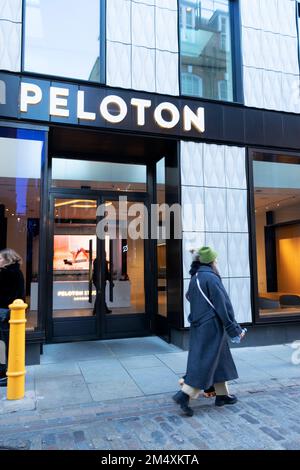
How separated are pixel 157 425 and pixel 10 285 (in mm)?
2800

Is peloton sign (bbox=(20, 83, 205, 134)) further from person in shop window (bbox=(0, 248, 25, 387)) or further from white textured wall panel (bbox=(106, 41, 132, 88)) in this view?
person in shop window (bbox=(0, 248, 25, 387))

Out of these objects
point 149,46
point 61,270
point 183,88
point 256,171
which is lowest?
point 61,270

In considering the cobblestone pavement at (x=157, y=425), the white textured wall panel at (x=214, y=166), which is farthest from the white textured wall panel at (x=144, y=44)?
the cobblestone pavement at (x=157, y=425)

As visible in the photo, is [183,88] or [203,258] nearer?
[203,258]

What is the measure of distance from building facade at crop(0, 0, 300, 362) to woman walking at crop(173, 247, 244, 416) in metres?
2.36

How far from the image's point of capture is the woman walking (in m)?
4.10

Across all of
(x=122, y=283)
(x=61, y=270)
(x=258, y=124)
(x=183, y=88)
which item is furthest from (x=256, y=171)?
(x=61, y=270)

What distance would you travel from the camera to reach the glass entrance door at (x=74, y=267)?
7.35 meters

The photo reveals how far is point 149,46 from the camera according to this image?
683 centimetres

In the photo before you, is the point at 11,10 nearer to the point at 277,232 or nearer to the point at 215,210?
the point at 215,210

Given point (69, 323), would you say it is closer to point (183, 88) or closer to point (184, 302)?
point (184, 302)

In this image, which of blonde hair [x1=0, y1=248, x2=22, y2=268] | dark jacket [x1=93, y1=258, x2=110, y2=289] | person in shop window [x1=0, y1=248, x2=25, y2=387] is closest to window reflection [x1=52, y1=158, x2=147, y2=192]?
dark jacket [x1=93, y1=258, x2=110, y2=289]

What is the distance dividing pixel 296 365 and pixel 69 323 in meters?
4.10
